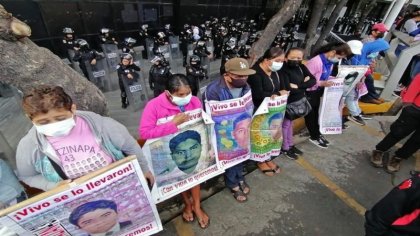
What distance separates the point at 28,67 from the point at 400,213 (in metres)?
3.62

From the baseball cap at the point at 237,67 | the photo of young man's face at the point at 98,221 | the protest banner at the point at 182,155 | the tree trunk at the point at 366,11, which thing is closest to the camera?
the photo of young man's face at the point at 98,221

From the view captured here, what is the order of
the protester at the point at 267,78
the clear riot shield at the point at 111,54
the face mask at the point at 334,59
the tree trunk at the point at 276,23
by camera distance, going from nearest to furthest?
the protester at the point at 267,78, the face mask at the point at 334,59, the tree trunk at the point at 276,23, the clear riot shield at the point at 111,54

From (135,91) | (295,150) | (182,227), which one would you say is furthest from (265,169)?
(135,91)

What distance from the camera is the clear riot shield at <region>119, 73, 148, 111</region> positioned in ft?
18.4

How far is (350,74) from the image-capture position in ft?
14.0

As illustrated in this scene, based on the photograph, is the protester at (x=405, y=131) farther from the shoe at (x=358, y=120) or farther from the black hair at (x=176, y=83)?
the black hair at (x=176, y=83)

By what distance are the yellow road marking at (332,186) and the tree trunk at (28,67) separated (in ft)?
11.3

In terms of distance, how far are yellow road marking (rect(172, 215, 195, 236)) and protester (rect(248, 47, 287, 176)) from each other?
5.62ft

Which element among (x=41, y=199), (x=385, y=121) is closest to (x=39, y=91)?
(x=41, y=199)

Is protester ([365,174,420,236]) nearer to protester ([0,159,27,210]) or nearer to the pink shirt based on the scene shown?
the pink shirt

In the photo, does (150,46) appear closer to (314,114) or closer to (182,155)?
(314,114)

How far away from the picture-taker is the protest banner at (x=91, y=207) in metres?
1.67

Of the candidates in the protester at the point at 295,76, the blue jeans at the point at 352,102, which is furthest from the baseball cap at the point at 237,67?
the blue jeans at the point at 352,102

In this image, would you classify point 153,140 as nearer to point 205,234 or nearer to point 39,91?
point 39,91
